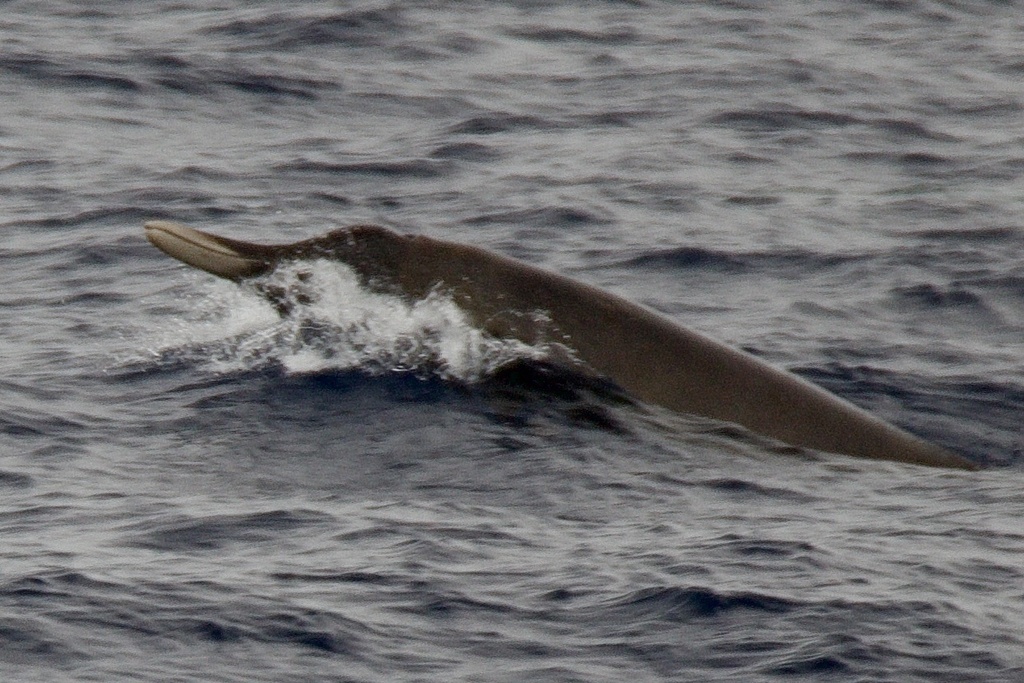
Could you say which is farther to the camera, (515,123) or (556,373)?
(515,123)

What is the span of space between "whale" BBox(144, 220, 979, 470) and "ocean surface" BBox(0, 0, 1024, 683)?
0.16 metres

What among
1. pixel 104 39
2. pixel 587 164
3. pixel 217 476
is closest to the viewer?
pixel 217 476

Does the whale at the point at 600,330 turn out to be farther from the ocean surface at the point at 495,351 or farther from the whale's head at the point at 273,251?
the ocean surface at the point at 495,351

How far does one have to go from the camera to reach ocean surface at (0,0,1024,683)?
10.2 m

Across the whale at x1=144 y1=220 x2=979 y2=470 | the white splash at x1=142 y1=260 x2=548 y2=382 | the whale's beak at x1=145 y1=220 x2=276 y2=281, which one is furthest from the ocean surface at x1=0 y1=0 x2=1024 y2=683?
the whale's beak at x1=145 y1=220 x2=276 y2=281

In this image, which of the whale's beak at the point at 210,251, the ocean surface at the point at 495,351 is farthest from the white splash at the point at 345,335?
the whale's beak at the point at 210,251

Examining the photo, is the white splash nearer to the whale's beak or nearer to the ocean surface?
the ocean surface

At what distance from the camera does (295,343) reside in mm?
14867

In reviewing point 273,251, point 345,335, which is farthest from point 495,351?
point 273,251

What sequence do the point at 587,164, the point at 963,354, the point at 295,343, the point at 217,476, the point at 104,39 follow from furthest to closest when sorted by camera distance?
the point at 104,39 < the point at 587,164 < the point at 963,354 < the point at 295,343 < the point at 217,476

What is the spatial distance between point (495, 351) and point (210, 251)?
2125 mm

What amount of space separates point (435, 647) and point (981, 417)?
5898 millimetres

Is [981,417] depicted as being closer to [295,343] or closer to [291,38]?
[295,343]

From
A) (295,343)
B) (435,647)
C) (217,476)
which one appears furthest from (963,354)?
(435,647)
